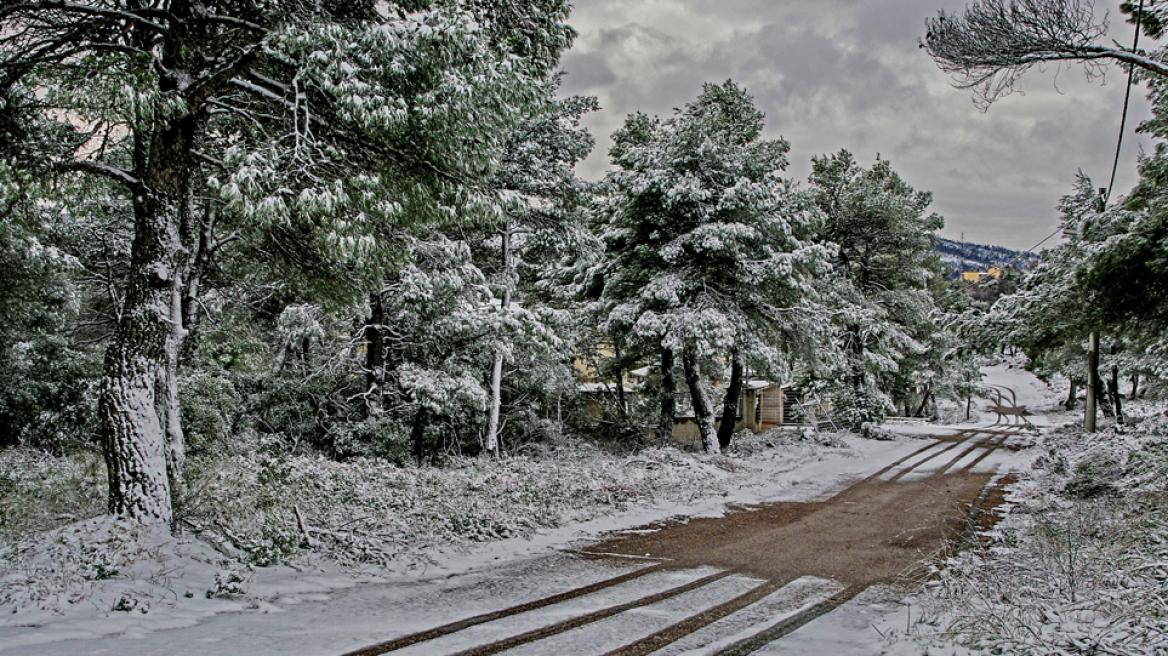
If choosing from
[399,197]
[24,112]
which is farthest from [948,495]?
[24,112]

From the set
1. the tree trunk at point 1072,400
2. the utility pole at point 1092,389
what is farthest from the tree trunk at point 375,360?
the tree trunk at point 1072,400

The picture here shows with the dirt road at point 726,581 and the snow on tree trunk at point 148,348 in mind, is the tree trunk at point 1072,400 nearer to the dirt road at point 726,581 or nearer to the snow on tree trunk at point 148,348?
the dirt road at point 726,581

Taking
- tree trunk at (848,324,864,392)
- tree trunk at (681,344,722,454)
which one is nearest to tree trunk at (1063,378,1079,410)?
tree trunk at (848,324,864,392)

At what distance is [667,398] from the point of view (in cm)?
2011

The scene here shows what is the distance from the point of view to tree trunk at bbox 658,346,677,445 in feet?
64.4

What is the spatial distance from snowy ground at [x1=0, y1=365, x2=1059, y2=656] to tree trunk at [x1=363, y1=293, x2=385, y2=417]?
9.17 meters

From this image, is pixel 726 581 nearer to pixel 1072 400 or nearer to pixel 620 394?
pixel 620 394

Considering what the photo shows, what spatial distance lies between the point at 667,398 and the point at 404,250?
514 inches

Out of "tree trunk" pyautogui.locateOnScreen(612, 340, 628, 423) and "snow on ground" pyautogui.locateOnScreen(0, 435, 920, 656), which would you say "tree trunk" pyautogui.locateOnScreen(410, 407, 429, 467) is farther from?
"snow on ground" pyautogui.locateOnScreen(0, 435, 920, 656)

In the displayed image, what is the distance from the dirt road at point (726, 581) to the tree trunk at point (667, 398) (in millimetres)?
8392

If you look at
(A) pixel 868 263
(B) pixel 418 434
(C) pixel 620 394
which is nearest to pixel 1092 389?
(A) pixel 868 263

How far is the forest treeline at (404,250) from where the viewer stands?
6145 millimetres

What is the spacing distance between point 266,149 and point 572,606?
5.34m

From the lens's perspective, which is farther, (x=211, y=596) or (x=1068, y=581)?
(x=211, y=596)
